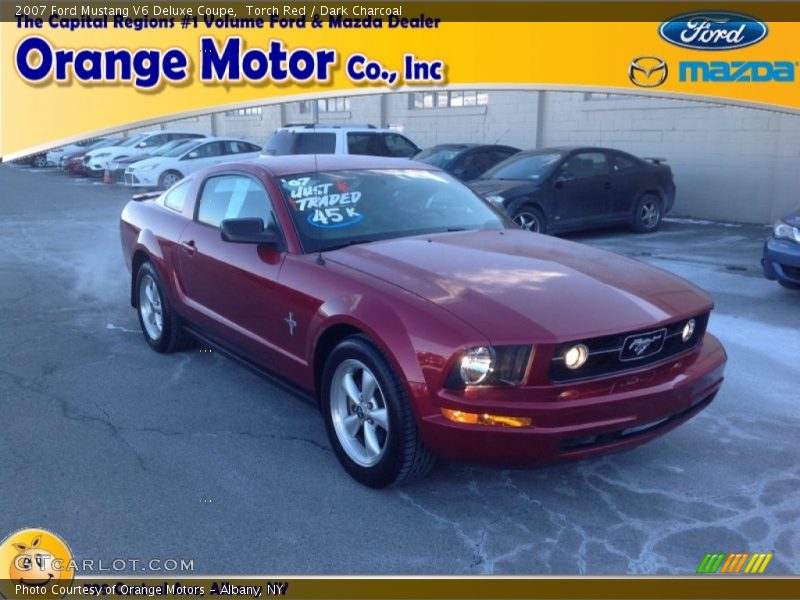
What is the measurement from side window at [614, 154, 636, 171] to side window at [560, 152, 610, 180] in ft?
0.67

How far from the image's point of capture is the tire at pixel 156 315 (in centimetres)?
562

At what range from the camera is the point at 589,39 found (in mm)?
7625

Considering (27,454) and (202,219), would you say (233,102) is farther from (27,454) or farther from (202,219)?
(27,454)

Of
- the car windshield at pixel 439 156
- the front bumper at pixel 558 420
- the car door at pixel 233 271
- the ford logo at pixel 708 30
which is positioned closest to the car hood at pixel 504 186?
the car windshield at pixel 439 156

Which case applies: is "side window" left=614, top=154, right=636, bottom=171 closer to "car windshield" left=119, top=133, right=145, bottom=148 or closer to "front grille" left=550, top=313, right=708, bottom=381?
"front grille" left=550, top=313, right=708, bottom=381

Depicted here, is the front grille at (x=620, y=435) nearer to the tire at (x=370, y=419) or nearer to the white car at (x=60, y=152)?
the tire at (x=370, y=419)

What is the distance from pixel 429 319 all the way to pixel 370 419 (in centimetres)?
67

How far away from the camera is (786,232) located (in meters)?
7.26

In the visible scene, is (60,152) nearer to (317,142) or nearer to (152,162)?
(152,162)

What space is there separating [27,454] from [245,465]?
1.23 m

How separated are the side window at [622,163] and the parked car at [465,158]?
2422mm

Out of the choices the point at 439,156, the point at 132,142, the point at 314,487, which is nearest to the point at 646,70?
the point at 439,156

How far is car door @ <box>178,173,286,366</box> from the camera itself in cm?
434

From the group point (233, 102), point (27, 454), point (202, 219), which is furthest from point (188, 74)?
point (27, 454)
